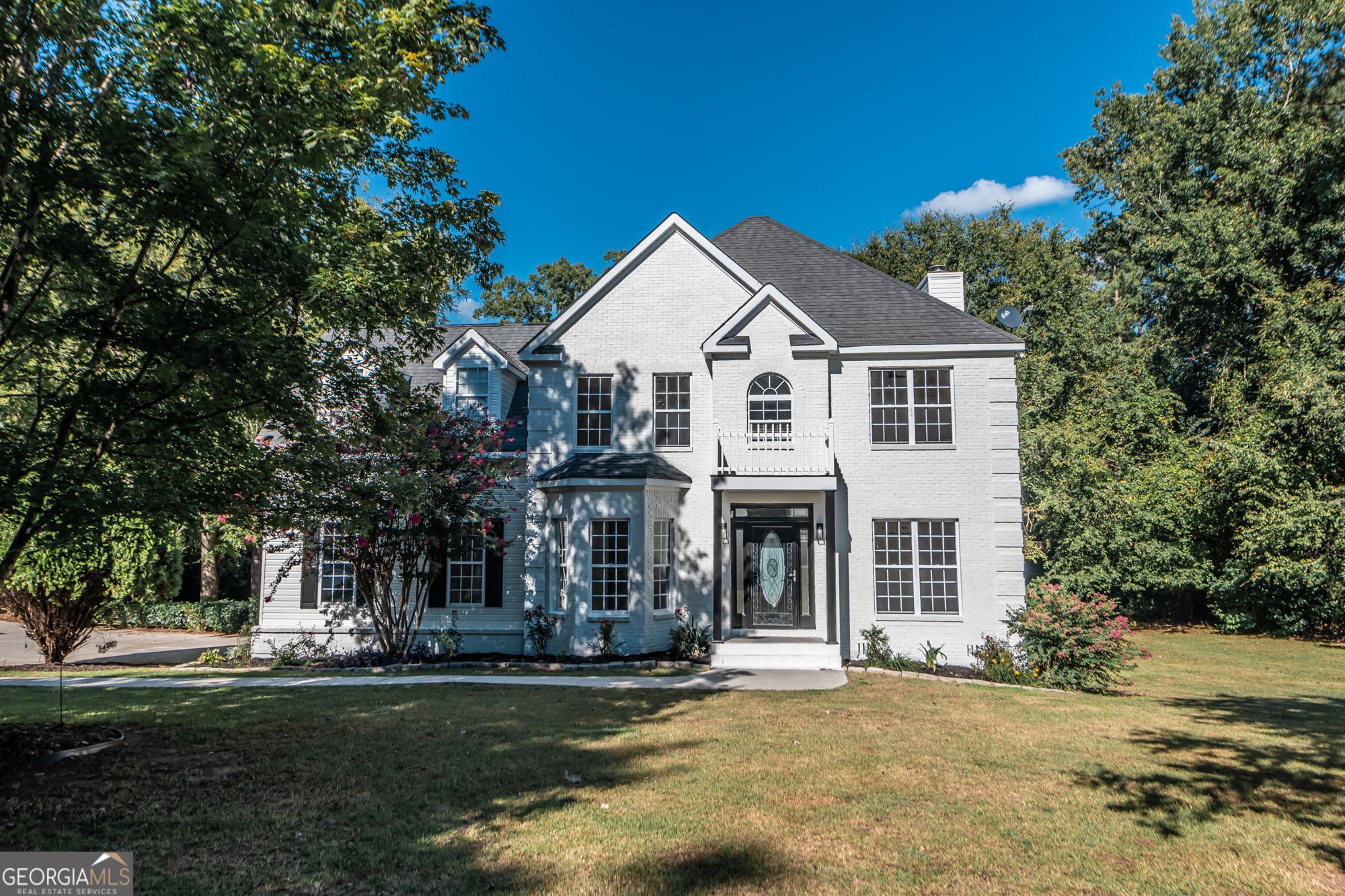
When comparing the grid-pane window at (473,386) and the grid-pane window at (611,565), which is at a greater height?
the grid-pane window at (473,386)

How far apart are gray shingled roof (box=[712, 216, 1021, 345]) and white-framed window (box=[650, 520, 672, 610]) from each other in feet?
19.0

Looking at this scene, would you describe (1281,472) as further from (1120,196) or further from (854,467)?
(1120,196)

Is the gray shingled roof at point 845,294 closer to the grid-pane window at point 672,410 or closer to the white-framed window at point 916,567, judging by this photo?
the grid-pane window at point 672,410

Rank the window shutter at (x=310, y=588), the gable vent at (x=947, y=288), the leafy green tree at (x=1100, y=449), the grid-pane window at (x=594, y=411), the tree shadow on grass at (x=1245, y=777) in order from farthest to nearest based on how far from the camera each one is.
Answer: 1. the leafy green tree at (x=1100, y=449)
2. the gable vent at (x=947, y=288)
3. the grid-pane window at (x=594, y=411)
4. the window shutter at (x=310, y=588)
5. the tree shadow on grass at (x=1245, y=777)

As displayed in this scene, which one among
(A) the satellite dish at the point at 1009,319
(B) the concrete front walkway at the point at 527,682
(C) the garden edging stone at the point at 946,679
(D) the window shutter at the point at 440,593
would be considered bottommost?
(C) the garden edging stone at the point at 946,679

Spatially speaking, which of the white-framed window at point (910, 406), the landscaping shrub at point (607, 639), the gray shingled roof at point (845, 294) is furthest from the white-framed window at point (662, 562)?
the gray shingled roof at point (845, 294)

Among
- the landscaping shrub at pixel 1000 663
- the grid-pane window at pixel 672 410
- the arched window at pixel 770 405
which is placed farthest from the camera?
the grid-pane window at pixel 672 410

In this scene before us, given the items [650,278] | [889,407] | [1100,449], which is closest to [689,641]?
[889,407]

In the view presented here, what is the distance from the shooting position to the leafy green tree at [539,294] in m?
47.4

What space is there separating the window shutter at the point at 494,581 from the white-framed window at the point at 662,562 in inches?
144

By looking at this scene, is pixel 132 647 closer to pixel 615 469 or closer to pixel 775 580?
pixel 615 469

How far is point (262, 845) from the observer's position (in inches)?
222

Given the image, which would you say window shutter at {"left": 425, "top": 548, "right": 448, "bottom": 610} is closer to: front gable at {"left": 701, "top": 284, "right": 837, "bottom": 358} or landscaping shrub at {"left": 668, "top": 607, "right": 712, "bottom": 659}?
landscaping shrub at {"left": 668, "top": 607, "right": 712, "bottom": 659}

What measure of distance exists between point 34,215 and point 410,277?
3692 millimetres
